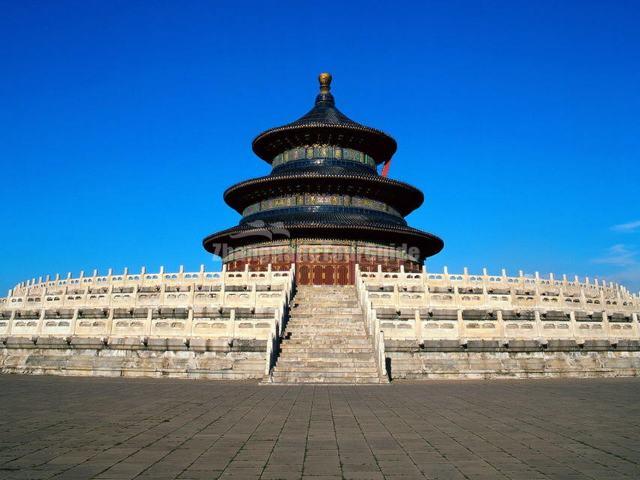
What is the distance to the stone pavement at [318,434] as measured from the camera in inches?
225

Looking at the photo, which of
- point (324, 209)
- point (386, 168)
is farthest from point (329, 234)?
point (386, 168)

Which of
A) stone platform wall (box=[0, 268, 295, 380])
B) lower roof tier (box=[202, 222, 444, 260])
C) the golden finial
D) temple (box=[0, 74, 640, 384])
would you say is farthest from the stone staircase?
the golden finial

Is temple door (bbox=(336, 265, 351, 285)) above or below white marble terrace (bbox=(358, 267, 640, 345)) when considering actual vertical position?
above

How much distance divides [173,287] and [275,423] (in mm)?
17729

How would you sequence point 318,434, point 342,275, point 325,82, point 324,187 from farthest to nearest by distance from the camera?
point 325,82, point 324,187, point 342,275, point 318,434

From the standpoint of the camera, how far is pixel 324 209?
129 feet

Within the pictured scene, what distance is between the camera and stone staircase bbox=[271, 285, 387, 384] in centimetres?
1627

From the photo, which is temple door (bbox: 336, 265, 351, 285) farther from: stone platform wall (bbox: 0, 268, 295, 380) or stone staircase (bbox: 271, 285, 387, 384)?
stone platform wall (bbox: 0, 268, 295, 380)

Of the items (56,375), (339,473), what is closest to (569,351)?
(339,473)

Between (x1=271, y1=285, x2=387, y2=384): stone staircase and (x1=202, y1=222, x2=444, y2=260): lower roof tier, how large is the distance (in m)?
12.2

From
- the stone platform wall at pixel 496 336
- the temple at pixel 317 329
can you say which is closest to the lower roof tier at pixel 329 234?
the temple at pixel 317 329

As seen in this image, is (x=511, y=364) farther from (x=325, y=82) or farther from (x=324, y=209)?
(x=325, y=82)

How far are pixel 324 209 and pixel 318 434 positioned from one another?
3227cm

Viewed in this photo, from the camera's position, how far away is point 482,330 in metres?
18.9
